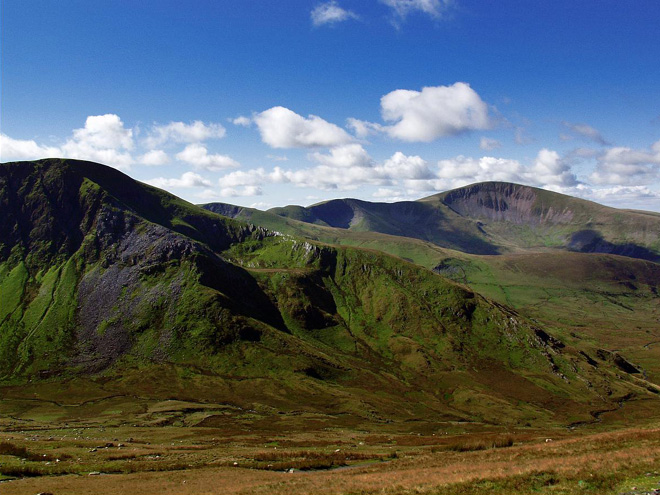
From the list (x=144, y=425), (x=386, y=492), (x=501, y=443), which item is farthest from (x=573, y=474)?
(x=144, y=425)

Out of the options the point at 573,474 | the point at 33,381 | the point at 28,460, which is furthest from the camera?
the point at 33,381

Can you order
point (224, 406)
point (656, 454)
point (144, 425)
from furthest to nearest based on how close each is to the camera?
point (224, 406)
point (144, 425)
point (656, 454)

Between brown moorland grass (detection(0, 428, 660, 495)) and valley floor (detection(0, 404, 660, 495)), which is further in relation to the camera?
valley floor (detection(0, 404, 660, 495))

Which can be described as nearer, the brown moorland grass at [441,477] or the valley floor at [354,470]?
the brown moorland grass at [441,477]

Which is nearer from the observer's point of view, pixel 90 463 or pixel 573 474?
pixel 573 474

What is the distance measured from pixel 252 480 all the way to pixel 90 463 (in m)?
28.4

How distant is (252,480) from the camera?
45375mm

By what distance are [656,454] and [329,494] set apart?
28916mm

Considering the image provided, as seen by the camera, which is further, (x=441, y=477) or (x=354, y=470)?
(x=354, y=470)

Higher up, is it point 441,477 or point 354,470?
point 441,477

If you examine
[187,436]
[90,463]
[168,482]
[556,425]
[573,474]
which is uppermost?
[573,474]

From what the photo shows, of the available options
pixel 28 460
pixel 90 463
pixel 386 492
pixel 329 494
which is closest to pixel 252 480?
pixel 329 494

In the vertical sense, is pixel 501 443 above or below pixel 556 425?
above

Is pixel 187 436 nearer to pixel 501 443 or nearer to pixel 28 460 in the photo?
pixel 28 460
